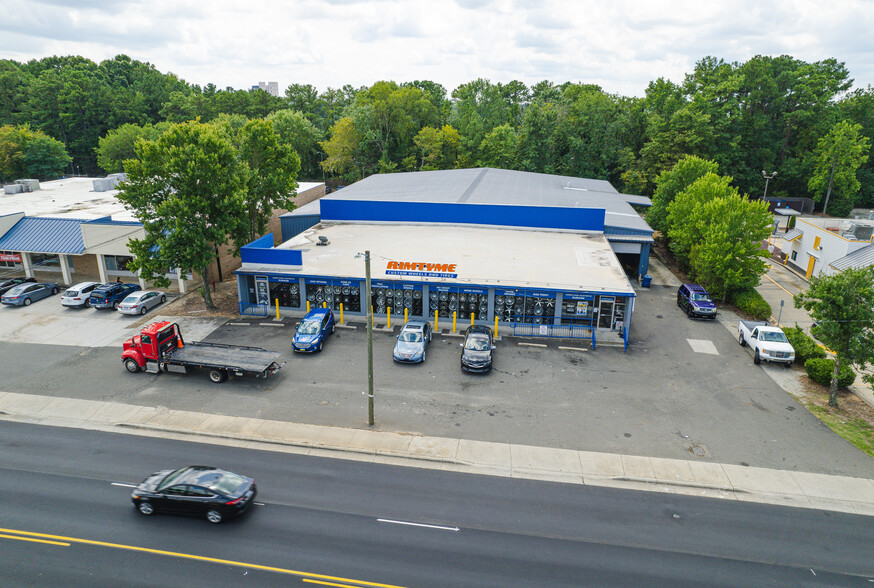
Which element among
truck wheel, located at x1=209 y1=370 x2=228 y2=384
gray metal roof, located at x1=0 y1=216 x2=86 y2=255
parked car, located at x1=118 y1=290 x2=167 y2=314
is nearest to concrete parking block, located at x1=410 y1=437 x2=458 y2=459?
truck wheel, located at x1=209 y1=370 x2=228 y2=384

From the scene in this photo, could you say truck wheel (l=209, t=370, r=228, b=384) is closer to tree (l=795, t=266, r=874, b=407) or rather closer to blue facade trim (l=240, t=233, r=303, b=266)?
blue facade trim (l=240, t=233, r=303, b=266)

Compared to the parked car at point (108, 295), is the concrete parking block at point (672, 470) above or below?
below

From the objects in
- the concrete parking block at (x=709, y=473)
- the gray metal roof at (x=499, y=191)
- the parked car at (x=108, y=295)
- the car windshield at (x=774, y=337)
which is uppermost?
the gray metal roof at (x=499, y=191)

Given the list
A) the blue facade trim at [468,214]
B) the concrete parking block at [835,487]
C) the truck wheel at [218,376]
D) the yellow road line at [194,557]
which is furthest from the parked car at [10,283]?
the concrete parking block at [835,487]

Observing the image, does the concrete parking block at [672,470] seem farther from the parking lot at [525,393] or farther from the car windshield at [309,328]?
the car windshield at [309,328]

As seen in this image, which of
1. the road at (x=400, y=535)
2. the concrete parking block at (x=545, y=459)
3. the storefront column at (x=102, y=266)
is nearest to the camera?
the road at (x=400, y=535)

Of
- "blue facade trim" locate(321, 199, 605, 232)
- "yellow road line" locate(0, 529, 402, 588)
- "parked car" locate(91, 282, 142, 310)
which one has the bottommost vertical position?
"yellow road line" locate(0, 529, 402, 588)

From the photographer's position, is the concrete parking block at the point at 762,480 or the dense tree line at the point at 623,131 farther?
the dense tree line at the point at 623,131

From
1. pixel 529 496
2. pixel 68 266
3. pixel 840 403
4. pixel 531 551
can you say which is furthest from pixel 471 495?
pixel 68 266
